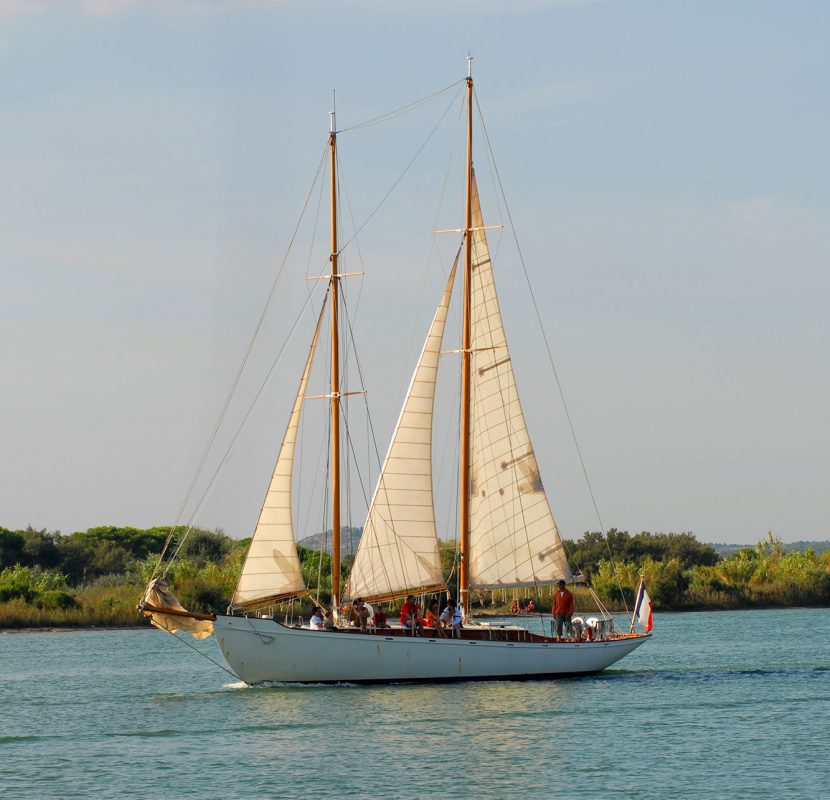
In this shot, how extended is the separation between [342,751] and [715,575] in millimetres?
63447

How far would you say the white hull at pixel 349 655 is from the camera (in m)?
38.2

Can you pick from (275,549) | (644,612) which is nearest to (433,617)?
(275,549)

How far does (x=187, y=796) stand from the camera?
2683cm

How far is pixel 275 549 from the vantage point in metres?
38.5

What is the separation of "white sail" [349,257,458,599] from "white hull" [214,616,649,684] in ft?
6.21

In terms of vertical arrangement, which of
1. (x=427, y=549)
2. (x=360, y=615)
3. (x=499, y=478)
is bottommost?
(x=360, y=615)

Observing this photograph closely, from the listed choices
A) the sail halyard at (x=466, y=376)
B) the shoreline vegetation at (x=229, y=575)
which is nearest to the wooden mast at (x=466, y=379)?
the sail halyard at (x=466, y=376)

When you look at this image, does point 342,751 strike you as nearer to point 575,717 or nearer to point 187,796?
point 187,796

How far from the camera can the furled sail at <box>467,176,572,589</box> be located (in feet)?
137

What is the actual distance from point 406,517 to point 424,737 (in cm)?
938

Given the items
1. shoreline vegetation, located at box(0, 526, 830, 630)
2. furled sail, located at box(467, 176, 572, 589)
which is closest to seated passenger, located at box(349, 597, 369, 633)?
furled sail, located at box(467, 176, 572, 589)

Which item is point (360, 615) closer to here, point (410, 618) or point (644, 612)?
point (410, 618)

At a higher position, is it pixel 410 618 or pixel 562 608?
pixel 562 608

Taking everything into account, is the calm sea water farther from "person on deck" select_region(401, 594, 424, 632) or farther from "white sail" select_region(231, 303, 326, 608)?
"white sail" select_region(231, 303, 326, 608)
